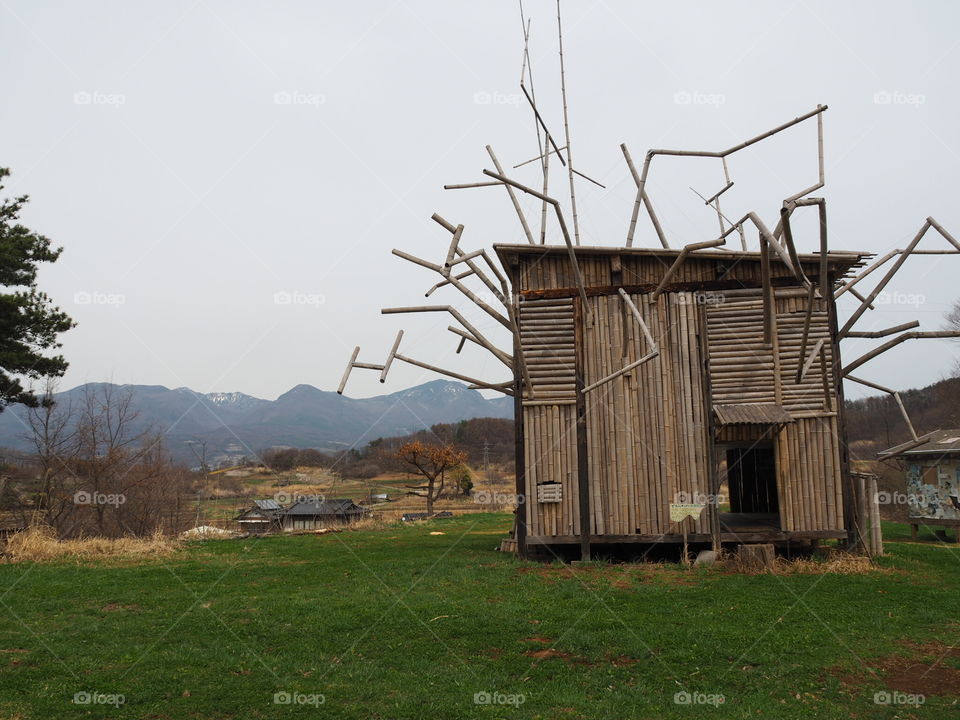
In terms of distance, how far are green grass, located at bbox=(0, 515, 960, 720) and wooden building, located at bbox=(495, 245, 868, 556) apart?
1702mm

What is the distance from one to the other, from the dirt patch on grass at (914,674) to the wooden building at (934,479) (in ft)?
46.6

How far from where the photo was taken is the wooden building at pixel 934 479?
22062mm

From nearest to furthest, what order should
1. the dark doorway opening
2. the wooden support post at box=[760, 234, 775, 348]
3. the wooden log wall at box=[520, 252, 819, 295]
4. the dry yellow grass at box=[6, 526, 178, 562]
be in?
the wooden support post at box=[760, 234, 775, 348], the wooden log wall at box=[520, 252, 819, 295], the dry yellow grass at box=[6, 526, 178, 562], the dark doorway opening

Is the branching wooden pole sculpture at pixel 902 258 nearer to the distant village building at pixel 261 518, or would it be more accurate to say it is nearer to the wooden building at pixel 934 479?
the wooden building at pixel 934 479

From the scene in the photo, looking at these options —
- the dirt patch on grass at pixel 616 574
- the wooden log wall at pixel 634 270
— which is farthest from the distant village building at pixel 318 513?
the wooden log wall at pixel 634 270

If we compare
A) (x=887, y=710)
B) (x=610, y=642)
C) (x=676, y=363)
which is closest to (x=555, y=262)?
(x=676, y=363)

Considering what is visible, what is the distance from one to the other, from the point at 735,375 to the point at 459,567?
794 cm

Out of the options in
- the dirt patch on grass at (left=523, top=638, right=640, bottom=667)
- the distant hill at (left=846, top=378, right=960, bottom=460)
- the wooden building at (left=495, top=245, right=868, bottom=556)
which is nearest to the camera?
the dirt patch on grass at (left=523, top=638, right=640, bottom=667)

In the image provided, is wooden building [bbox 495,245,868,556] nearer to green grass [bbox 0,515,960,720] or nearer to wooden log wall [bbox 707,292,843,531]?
wooden log wall [bbox 707,292,843,531]

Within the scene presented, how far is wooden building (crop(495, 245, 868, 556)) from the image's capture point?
16.5 metres

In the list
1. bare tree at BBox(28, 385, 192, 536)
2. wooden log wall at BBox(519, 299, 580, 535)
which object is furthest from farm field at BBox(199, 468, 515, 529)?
wooden log wall at BBox(519, 299, 580, 535)

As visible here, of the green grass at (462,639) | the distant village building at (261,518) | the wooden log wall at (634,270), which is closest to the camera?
the green grass at (462,639)

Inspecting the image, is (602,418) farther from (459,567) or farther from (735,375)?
(459,567)

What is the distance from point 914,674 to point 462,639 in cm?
579
